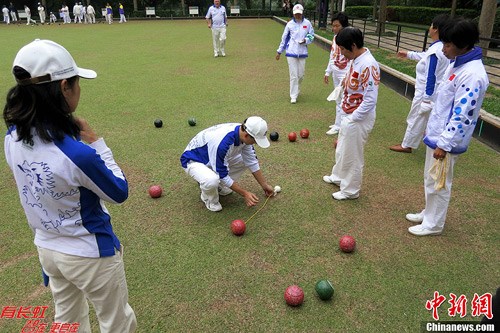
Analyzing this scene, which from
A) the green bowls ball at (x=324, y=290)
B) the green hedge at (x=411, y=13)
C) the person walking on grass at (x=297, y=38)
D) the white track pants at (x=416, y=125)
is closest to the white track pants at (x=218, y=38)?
the person walking on grass at (x=297, y=38)

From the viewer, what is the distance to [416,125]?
6.09m

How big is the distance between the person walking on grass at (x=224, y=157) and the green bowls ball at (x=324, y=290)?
4.19 ft

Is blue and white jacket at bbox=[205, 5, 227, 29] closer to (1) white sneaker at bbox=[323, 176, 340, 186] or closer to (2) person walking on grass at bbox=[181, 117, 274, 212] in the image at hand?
(1) white sneaker at bbox=[323, 176, 340, 186]

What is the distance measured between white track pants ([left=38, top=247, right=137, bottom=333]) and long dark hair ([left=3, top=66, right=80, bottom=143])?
0.71m

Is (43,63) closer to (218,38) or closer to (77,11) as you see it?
(218,38)

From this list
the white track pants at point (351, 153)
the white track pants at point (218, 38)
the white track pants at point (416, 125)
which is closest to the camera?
the white track pants at point (351, 153)

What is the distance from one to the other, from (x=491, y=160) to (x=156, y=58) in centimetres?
1298

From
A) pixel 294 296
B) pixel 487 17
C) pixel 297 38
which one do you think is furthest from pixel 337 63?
pixel 487 17

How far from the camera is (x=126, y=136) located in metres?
7.07

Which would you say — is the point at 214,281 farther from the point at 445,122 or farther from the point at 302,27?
the point at 302,27

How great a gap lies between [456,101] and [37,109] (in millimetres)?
3281

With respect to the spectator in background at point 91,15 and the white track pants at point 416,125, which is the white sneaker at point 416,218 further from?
the spectator in background at point 91,15

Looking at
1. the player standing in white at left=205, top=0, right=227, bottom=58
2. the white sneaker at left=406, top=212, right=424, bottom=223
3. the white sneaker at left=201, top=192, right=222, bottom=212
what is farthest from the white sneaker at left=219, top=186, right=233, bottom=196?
the player standing in white at left=205, top=0, right=227, bottom=58

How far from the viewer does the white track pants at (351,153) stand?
4.52 metres
